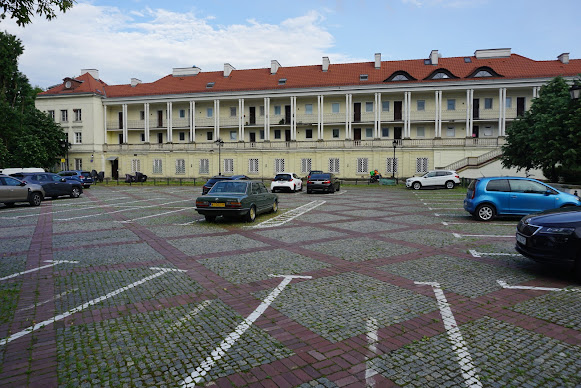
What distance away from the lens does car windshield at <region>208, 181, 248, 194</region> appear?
48.2 feet

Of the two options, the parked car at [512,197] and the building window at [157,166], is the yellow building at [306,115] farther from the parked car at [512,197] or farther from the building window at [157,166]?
the parked car at [512,197]

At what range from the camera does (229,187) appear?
584 inches

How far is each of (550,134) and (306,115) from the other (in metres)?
33.9

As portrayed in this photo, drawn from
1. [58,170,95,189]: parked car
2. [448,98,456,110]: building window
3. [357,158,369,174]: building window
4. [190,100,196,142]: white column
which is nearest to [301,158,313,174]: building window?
[357,158,369,174]: building window

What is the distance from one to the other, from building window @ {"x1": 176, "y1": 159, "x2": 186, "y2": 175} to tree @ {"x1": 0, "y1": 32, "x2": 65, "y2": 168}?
16.7 m

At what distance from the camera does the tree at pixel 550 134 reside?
21.1 metres

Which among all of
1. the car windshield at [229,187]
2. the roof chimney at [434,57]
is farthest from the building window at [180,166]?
the car windshield at [229,187]

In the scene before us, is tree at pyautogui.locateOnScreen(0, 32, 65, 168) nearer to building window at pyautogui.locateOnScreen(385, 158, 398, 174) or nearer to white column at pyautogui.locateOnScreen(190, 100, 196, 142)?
white column at pyautogui.locateOnScreen(190, 100, 196, 142)

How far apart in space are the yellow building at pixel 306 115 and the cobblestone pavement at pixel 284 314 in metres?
38.3

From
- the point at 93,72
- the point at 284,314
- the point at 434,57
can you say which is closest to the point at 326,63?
the point at 434,57

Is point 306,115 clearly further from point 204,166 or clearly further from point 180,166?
point 180,166

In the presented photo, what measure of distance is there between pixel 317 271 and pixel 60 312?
171 inches

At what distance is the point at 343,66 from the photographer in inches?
2229

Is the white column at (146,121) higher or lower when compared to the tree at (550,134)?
higher
